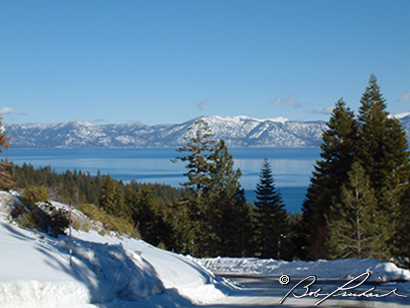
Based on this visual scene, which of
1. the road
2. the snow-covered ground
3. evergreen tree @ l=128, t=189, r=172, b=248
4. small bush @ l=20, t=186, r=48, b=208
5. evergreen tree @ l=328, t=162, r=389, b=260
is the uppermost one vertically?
small bush @ l=20, t=186, r=48, b=208

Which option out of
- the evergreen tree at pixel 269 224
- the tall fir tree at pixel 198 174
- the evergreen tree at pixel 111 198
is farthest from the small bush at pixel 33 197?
the evergreen tree at pixel 111 198

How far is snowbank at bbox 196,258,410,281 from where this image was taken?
456 inches

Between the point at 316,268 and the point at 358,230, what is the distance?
395 inches

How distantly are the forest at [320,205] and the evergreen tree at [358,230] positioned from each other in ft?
0.20

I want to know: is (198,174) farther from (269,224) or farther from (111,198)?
(111,198)

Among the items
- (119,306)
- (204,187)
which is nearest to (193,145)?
(204,187)

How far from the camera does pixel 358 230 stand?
23.3 m

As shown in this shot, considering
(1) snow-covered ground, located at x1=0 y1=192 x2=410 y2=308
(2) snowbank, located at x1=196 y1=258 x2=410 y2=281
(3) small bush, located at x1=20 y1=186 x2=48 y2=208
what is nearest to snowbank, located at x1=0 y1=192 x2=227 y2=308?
(1) snow-covered ground, located at x1=0 y1=192 x2=410 y2=308

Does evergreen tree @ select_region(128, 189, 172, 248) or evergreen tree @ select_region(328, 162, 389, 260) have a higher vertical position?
evergreen tree @ select_region(328, 162, 389, 260)

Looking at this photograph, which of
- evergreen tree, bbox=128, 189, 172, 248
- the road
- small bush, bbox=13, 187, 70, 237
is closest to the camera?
the road

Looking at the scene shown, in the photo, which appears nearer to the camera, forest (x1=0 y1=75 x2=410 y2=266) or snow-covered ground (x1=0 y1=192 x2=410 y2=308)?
snow-covered ground (x1=0 y1=192 x2=410 y2=308)

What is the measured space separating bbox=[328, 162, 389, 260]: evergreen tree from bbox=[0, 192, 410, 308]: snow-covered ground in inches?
446

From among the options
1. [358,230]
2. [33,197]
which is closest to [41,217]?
[33,197]

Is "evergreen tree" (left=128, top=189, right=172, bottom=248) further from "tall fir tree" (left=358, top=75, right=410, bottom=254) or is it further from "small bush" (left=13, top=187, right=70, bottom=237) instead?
"small bush" (left=13, top=187, right=70, bottom=237)
